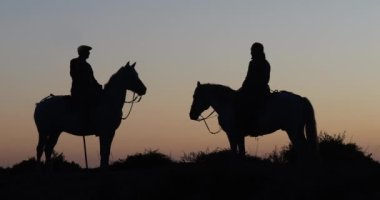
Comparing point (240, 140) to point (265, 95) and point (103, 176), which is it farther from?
point (103, 176)

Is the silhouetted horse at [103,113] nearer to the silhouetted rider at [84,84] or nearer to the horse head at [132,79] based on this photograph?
the horse head at [132,79]

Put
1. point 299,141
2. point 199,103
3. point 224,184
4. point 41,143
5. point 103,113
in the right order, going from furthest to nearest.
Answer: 1. point 41,143
2. point 199,103
3. point 103,113
4. point 299,141
5. point 224,184

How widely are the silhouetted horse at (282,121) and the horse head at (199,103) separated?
2.44ft

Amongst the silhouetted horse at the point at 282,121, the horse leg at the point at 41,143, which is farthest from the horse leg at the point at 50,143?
the silhouetted horse at the point at 282,121

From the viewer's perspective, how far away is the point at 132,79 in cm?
1970

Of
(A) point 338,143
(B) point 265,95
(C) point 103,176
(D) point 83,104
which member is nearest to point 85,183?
(C) point 103,176

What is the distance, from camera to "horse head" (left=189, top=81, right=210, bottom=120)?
66.3 ft

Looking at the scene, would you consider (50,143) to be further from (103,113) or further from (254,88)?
(254,88)

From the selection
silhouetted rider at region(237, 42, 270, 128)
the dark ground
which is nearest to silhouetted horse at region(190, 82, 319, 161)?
silhouetted rider at region(237, 42, 270, 128)

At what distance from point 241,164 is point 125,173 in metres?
3.05

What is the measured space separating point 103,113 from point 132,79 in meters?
1.04

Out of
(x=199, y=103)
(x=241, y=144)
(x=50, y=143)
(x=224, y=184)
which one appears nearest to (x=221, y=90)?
(x=199, y=103)

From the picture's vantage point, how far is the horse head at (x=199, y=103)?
20219mm

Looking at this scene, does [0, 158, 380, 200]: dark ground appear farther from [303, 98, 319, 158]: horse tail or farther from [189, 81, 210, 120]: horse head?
[189, 81, 210, 120]: horse head
